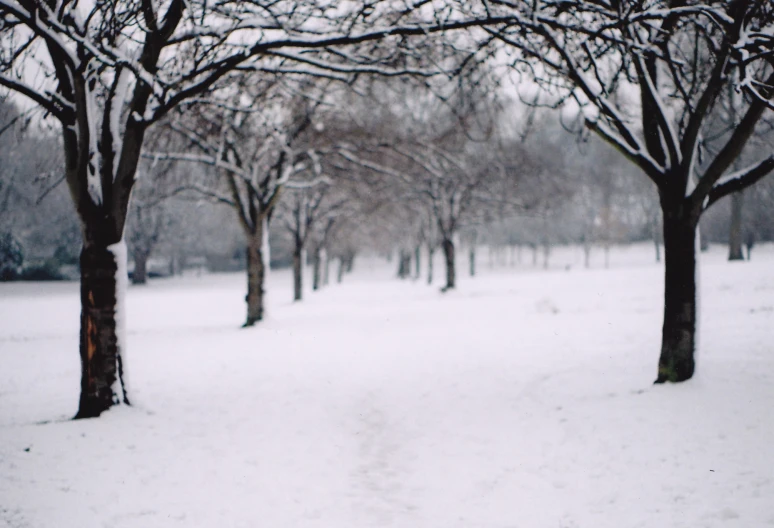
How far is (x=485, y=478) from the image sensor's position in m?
4.41

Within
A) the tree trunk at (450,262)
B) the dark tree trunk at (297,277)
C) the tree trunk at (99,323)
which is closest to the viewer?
the tree trunk at (99,323)

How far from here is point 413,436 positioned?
547cm

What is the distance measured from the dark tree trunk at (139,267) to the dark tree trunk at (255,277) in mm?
25418

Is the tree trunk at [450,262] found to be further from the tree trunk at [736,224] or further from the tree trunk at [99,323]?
the tree trunk at [99,323]

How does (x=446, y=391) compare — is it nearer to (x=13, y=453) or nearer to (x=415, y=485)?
(x=415, y=485)

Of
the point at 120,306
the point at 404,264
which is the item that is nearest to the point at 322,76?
the point at 120,306

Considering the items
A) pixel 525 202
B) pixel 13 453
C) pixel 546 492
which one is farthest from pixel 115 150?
pixel 525 202

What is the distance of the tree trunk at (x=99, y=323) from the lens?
5605mm

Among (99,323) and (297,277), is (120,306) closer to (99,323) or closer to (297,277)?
(99,323)

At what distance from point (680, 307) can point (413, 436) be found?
340 cm

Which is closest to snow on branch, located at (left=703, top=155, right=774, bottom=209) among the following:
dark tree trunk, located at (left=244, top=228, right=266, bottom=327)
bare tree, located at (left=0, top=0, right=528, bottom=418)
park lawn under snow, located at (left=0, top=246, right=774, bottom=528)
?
park lawn under snow, located at (left=0, top=246, right=774, bottom=528)

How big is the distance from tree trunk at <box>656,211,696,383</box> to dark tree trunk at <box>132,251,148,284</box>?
36108mm

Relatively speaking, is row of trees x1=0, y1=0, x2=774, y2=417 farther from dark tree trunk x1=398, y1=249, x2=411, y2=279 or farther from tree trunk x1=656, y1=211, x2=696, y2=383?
dark tree trunk x1=398, y1=249, x2=411, y2=279

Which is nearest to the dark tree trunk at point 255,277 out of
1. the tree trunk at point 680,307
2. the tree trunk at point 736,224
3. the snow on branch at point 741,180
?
the tree trunk at point 680,307
